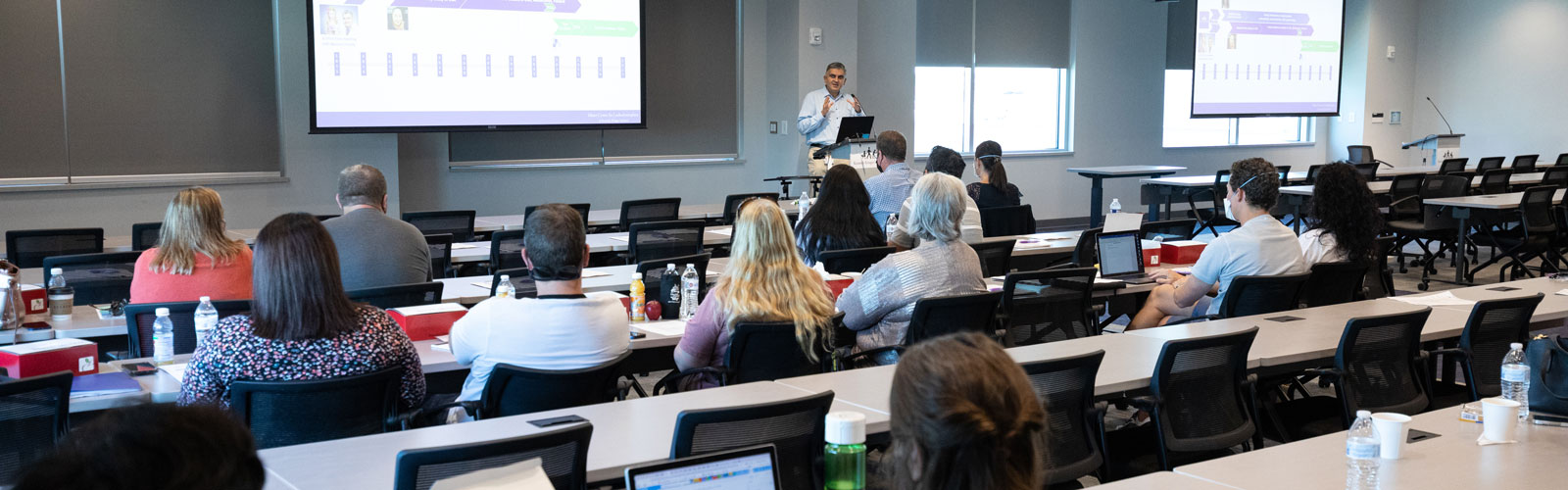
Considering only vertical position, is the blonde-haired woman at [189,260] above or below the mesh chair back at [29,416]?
above

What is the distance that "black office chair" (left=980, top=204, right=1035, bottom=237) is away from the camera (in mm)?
7699

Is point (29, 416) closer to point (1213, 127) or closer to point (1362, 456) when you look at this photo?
point (1362, 456)

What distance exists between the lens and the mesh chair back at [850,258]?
18.4ft

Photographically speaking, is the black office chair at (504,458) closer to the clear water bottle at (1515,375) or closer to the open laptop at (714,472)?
the open laptop at (714,472)

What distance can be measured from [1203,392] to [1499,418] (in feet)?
2.90

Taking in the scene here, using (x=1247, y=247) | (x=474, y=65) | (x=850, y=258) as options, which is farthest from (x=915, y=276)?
(x=474, y=65)

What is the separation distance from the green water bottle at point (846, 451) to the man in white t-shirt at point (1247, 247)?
3395 mm

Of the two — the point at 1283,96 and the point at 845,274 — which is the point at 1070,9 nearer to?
the point at 1283,96

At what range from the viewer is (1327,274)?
17.6 ft

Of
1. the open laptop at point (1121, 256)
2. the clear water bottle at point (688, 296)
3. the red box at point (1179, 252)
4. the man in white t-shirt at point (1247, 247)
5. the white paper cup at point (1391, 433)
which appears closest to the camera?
the white paper cup at point (1391, 433)

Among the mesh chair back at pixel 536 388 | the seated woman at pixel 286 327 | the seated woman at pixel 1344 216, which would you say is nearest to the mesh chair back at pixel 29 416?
the seated woman at pixel 286 327

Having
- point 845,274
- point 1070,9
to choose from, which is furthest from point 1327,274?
point 1070,9

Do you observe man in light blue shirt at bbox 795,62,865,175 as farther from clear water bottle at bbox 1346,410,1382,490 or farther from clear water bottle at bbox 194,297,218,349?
clear water bottle at bbox 1346,410,1382,490

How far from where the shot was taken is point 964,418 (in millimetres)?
1555
